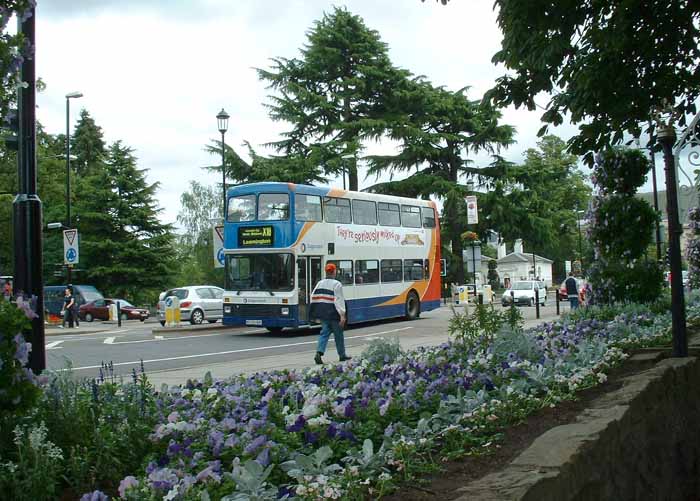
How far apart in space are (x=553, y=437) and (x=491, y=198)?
41.2 metres

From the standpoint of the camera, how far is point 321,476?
291cm

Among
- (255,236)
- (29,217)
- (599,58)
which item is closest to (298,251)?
(255,236)

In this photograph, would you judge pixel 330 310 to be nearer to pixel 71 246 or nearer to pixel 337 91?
pixel 71 246

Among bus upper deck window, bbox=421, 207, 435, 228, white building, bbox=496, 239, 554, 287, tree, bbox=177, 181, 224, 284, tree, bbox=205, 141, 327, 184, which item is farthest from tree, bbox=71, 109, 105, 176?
white building, bbox=496, 239, 554, 287

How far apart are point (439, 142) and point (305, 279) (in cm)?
2220

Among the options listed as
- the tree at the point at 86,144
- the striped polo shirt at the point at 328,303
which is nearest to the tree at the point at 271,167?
the striped polo shirt at the point at 328,303

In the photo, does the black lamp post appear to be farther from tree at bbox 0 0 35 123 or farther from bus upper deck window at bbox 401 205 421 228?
bus upper deck window at bbox 401 205 421 228

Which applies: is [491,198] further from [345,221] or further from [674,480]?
[674,480]

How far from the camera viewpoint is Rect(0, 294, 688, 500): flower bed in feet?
9.81

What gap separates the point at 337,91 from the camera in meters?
41.4

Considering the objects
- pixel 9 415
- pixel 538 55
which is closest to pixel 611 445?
pixel 9 415

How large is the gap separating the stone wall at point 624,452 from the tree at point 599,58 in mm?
4098

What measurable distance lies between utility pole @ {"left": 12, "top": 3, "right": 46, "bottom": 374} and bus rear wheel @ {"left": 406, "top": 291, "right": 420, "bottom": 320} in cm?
2328

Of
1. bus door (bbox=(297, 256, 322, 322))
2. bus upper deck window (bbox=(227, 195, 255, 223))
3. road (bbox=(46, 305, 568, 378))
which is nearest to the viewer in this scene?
road (bbox=(46, 305, 568, 378))
